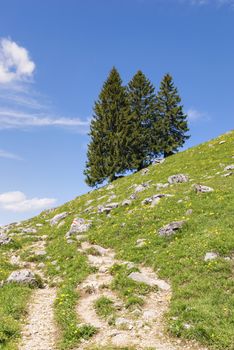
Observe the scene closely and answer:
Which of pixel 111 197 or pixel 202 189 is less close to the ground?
pixel 111 197

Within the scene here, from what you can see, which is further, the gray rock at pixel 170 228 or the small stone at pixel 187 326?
the gray rock at pixel 170 228

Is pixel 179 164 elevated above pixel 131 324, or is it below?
above

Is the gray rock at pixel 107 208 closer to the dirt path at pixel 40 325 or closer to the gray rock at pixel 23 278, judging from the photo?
the gray rock at pixel 23 278

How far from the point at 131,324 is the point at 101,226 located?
1388 cm

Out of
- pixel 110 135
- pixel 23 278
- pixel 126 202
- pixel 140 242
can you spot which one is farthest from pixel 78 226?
pixel 110 135

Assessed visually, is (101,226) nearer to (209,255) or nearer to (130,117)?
(209,255)

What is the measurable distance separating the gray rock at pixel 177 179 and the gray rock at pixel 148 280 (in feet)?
56.1

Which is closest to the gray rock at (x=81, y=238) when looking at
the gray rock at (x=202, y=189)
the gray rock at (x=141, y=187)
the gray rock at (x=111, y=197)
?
the gray rock at (x=111, y=197)

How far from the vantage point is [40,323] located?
14.0 m

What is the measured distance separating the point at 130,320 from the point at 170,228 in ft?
29.5

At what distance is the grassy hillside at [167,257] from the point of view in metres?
12.7

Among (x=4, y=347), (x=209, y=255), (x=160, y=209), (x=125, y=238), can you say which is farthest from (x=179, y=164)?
(x=4, y=347)

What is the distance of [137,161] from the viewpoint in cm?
5616

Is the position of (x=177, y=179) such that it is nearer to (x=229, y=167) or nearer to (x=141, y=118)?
(x=229, y=167)
